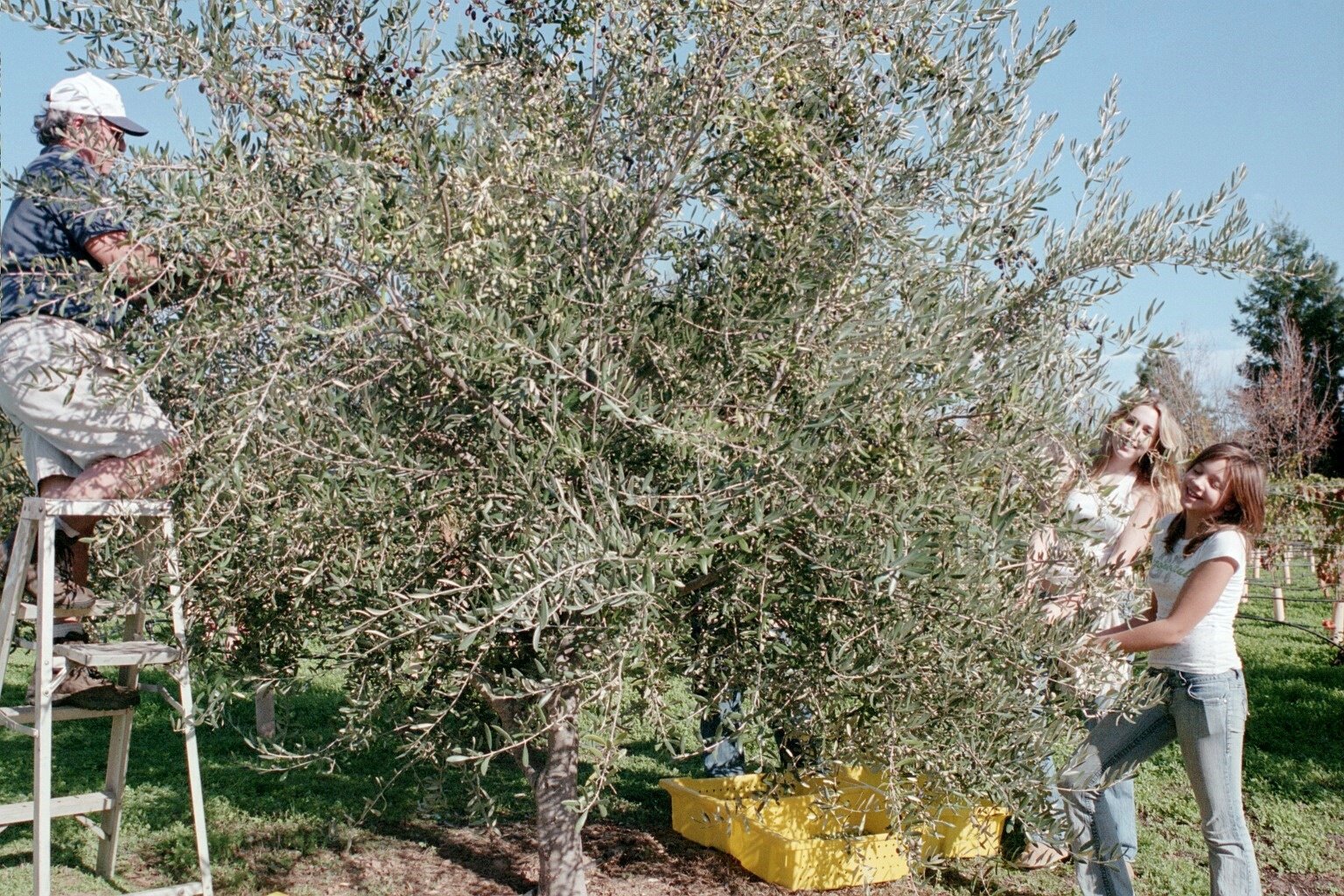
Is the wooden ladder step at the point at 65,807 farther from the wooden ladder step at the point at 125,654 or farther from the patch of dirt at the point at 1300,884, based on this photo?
the patch of dirt at the point at 1300,884

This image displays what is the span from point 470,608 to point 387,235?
1110 millimetres

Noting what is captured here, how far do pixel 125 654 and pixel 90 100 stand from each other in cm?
197

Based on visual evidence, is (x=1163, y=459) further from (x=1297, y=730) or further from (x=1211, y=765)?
(x=1297, y=730)

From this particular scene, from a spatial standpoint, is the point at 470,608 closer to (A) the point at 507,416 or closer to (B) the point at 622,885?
(A) the point at 507,416

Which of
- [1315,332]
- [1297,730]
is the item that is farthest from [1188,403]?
[1297,730]

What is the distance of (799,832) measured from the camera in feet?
17.7

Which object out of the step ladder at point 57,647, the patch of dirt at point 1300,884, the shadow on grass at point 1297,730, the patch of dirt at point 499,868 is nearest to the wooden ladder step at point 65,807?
the step ladder at point 57,647

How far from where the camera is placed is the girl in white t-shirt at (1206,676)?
4.24 metres

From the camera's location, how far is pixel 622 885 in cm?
519

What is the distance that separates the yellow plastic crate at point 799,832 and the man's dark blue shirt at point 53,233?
3.11 meters

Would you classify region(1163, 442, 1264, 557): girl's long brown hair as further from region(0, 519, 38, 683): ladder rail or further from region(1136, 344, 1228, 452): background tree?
region(1136, 344, 1228, 452): background tree

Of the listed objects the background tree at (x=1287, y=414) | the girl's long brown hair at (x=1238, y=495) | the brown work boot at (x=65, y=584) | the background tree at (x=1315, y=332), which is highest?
the background tree at (x=1315, y=332)

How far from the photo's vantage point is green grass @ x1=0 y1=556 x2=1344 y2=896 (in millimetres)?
5305

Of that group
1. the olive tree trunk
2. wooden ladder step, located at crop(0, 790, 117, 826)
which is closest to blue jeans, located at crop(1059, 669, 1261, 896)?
the olive tree trunk
